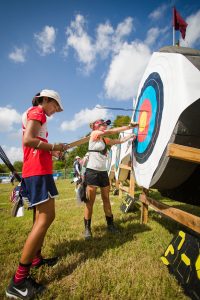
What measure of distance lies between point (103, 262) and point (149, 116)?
1.77 m

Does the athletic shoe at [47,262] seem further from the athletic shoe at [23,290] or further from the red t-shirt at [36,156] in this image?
the red t-shirt at [36,156]

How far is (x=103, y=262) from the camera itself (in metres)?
2.34

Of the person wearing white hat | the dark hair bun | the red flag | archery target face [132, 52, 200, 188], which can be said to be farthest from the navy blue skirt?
the red flag

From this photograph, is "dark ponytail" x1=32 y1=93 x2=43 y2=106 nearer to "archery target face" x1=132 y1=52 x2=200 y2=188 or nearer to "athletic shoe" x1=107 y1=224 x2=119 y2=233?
"archery target face" x1=132 y1=52 x2=200 y2=188

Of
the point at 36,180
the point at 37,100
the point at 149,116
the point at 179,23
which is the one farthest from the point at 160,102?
the point at 179,23

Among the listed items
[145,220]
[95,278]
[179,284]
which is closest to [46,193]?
[95,278]

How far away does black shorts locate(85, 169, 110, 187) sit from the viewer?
3391mm

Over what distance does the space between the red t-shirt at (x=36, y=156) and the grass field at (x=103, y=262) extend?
107cm

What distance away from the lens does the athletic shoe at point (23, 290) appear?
70.7 inches

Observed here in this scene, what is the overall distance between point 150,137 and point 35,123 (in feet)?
A: 4.18

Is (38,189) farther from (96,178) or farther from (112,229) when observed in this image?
(112,229)

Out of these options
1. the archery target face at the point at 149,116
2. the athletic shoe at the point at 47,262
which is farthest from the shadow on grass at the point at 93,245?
the archery target face at the point at 149,116

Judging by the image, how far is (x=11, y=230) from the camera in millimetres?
3889

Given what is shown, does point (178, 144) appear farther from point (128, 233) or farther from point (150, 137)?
point (128, 233)
